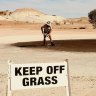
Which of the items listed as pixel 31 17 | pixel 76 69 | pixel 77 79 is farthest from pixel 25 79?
pixel 31 17

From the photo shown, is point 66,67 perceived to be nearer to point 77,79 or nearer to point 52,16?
point 77,79

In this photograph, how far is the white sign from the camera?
8.27m

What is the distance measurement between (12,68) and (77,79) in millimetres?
5651

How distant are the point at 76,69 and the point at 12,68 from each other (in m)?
7.97

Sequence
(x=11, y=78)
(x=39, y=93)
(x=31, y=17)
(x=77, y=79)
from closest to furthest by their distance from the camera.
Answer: (x=11, y=78)
(x=39, y=93)
(x=77, y=79)
(x=31, y=17)

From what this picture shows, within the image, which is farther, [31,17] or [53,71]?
[31,17]

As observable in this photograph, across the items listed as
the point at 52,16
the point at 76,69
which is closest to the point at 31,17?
the point at 52,16

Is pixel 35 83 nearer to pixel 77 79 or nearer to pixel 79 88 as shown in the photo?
pixel 79 88

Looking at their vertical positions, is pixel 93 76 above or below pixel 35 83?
below

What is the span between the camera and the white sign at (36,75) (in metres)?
8.27

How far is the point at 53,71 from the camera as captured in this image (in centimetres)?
837

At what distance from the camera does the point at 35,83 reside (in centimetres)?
830

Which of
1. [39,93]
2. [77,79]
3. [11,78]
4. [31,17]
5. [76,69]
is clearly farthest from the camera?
[31,17]

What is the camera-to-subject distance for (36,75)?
8312mm
